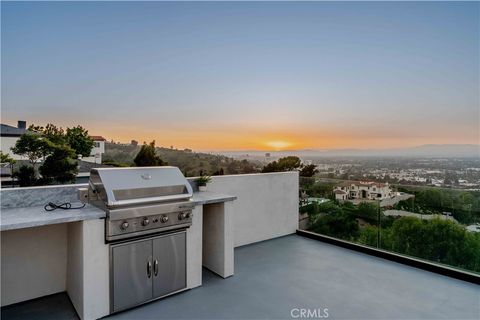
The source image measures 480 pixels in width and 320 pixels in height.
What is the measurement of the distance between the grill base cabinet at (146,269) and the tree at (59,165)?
3.70m

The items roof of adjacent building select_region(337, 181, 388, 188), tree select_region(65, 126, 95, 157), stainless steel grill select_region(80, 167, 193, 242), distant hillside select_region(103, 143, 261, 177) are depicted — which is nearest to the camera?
stainless steel grill select_region(80, 167, 193, 242)

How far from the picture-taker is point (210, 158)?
5949 millimetres

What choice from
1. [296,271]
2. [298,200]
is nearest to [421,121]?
[298,200]

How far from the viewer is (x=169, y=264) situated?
2715 mm

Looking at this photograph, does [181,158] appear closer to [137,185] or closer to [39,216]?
[137,185]

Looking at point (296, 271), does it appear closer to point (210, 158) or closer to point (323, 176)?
point (323, 176)

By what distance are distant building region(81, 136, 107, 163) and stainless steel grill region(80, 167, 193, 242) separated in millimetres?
3955

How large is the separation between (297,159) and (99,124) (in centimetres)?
494

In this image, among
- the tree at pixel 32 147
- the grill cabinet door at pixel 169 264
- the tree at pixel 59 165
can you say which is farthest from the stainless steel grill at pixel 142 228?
the tree at pixel 32 147

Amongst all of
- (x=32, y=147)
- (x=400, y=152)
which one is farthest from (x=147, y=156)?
(x=400, y=152)

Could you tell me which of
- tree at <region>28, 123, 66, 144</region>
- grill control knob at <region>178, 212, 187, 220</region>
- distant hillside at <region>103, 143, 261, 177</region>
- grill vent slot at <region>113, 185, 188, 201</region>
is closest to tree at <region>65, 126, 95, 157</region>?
tree at <region>28, 123, 66, 144</region>

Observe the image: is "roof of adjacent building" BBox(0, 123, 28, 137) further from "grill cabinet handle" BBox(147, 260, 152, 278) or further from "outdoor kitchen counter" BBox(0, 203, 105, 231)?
"grill cabinet handle" BBox(147, 260, 152, 278)

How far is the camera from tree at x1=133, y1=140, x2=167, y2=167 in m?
5.94

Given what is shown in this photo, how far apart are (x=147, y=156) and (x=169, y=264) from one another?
3.98 metres
